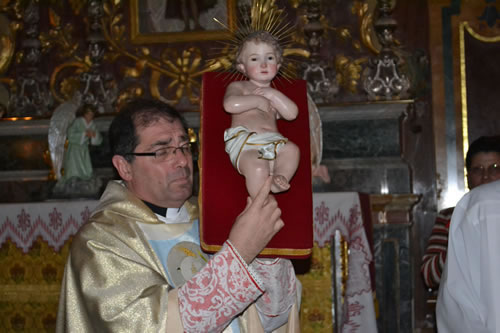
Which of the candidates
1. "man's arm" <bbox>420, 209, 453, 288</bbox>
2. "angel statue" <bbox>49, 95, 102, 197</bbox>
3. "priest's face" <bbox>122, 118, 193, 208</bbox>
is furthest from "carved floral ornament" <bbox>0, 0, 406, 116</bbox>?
"priest's face" <bbox>122, 118, 193, 208</bbox>

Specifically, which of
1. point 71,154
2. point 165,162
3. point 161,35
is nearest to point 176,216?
point 165,162

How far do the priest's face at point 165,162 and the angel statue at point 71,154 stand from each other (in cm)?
295

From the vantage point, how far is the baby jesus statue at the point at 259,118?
8.19ft

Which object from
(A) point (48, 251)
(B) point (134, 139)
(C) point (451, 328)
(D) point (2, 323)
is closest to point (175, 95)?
(A) point (48, 251)

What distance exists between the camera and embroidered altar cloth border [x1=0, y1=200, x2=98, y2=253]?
16.5 ft

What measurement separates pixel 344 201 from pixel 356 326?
907 millimetres

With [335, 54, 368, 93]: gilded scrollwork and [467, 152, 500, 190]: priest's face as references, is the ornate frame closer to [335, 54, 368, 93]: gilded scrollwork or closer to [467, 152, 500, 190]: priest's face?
[335, 54, 368, 93]: gilded scrollwork

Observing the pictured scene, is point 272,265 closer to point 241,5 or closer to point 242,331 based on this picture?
point 242,331

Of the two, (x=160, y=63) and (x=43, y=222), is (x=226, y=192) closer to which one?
(x=43, y=222)

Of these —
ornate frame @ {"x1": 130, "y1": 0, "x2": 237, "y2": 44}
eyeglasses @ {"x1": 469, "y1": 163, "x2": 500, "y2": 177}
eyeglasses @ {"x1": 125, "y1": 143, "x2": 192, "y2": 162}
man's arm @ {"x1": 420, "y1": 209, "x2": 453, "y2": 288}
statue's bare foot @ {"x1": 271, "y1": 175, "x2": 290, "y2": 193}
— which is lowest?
man's arm @ {"x1": 420, "y1": 209, "x2": 453, "y2": 288}

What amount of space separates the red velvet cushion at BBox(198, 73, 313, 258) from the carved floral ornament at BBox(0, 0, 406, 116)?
12.8 feet

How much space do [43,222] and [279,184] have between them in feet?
10.1

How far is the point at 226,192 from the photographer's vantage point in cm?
263

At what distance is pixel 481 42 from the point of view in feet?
21.1
